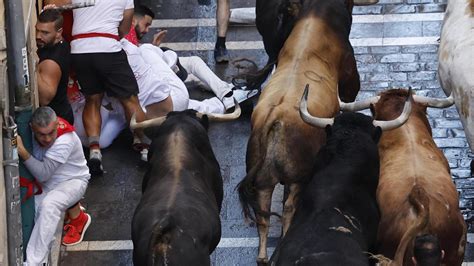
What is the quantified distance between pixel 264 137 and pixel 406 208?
1748mm

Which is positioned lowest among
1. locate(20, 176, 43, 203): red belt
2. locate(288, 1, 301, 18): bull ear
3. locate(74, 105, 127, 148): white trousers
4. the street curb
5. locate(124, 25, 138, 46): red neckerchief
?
the street curb

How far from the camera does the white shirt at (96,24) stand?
13.7 metres

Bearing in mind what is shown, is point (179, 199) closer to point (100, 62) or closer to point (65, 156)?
point (65, 156)

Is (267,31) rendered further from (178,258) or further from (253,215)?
(178,258)

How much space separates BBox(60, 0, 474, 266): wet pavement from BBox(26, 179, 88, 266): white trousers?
0.78m

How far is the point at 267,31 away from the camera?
14648mm

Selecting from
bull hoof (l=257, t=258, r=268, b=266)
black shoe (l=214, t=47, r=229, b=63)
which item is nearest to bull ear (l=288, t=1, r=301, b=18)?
black shoe (l=214, t=47, r=229, b=63)

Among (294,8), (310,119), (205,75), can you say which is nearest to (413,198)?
(310,119)

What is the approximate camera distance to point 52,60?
508 inches

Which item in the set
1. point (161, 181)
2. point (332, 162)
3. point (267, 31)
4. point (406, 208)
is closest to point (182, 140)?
point (161, 181)

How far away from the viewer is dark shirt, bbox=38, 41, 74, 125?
12.9 m

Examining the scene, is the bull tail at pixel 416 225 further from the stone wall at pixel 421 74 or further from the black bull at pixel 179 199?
the stone wall at pixel 421 74

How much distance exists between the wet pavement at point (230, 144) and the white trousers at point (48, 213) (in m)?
0.78

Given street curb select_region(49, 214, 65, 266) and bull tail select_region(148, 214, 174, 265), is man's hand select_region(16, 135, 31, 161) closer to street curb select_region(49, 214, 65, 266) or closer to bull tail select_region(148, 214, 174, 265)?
street curb select_region(49, 214, 65, 266)
